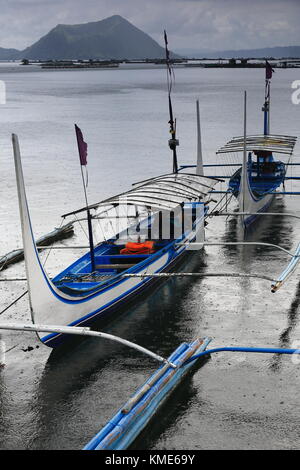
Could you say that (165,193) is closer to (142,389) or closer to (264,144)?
(142,389)

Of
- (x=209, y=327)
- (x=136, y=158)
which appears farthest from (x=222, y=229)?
(x=136, y=158)

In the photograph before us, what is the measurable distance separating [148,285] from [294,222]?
13933mm

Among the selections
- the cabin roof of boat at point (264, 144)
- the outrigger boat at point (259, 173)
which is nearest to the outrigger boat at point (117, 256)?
the outrigger boat at point (259, 173)

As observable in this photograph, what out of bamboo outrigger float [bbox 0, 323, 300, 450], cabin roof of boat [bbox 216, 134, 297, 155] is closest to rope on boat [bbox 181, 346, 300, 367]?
bamboo outrigger float [bbox 0, 323, 300, 450]

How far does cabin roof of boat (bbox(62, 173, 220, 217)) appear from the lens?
22578mm

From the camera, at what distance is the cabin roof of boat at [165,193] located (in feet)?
74.1

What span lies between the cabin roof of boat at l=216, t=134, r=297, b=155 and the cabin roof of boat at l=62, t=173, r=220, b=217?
851 cm

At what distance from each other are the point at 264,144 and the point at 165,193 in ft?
52.1

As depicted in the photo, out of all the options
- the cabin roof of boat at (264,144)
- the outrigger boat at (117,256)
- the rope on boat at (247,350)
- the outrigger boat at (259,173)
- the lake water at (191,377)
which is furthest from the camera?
the cabin roof of boat at (264,144)

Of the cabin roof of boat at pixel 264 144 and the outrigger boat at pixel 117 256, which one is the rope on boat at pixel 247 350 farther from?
the cabin roof of boat at pixel 264 144

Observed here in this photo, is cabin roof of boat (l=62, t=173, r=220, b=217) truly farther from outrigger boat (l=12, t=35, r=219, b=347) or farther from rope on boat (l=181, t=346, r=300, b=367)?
rope on boat (l=181, t=346, r=300, b=367)

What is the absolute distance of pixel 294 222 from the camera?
3378 centimetres

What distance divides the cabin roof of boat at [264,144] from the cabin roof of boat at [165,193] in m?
8.51

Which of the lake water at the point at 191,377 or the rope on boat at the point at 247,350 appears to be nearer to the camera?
the lake water at the point at 191,377
